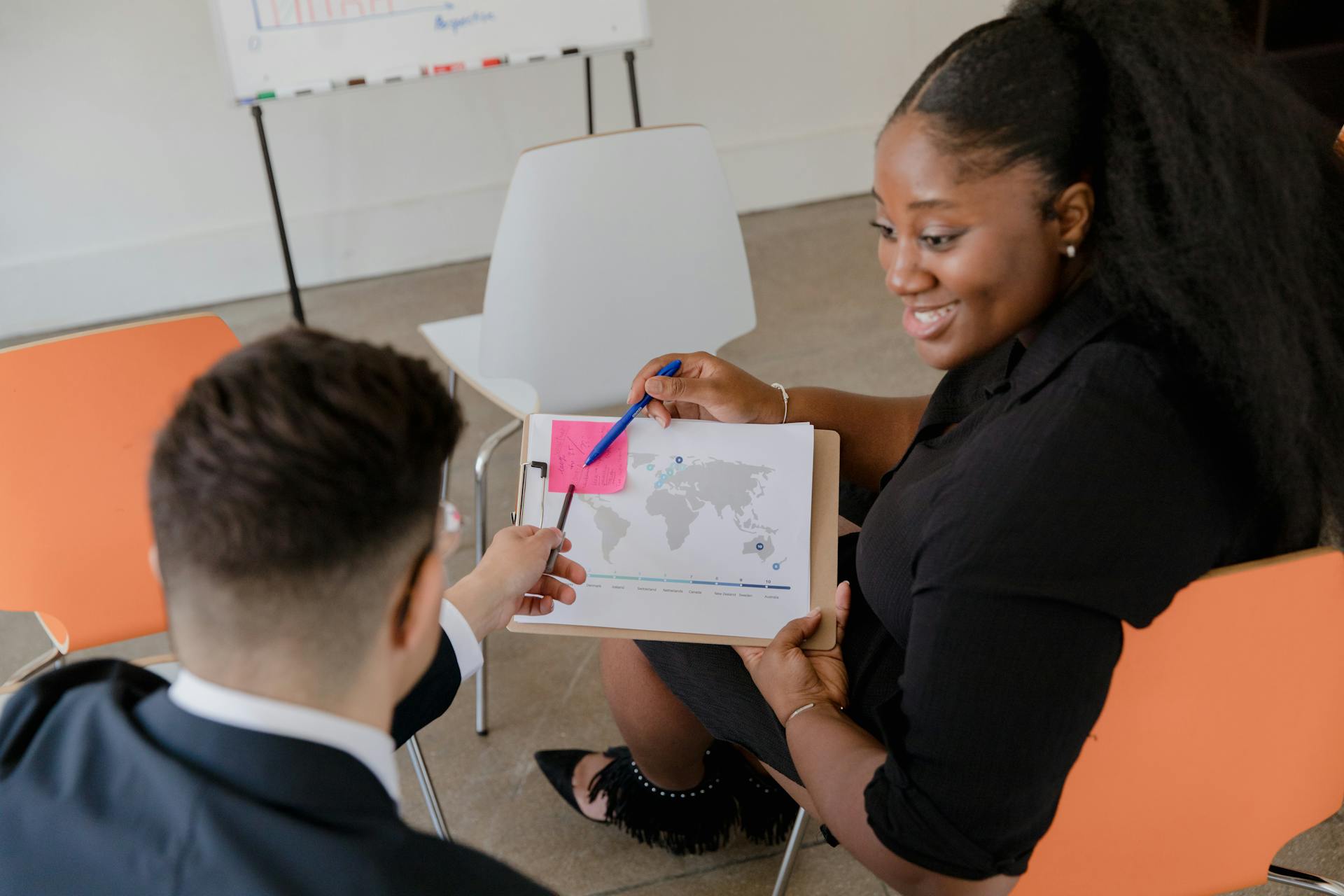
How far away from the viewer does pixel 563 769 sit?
1832mm

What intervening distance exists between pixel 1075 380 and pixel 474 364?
1379 millimetres

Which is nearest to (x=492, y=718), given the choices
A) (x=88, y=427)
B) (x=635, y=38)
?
(x=88, y=427)

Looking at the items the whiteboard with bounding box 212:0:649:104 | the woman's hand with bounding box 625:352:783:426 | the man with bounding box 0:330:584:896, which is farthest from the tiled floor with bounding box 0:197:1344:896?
the man with bounding box 0:330:584:896

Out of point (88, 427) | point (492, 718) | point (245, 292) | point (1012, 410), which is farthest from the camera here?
point (245, 292)

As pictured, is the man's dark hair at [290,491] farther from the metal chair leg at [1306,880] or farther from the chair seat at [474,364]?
the chair seat at [474,364]

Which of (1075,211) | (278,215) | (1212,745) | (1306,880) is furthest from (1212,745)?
(278,215)

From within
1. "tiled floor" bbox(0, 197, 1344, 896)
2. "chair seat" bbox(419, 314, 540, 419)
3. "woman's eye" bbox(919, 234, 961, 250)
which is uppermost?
"woman's eye" bbox(919, 234, 961, 250)

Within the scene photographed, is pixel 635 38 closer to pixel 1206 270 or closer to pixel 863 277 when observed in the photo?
pixel 863 277

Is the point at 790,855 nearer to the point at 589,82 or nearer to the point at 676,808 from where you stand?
the point at 676,808

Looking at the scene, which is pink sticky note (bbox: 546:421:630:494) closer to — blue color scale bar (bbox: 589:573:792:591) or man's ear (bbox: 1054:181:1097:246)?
blue color scale bar (bbox: 589:573:792:591)

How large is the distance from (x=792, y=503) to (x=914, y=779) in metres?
0.41

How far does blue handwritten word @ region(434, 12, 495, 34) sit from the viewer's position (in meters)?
3.18

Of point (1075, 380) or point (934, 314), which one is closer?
point (1075, 380)

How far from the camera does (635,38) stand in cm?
329
